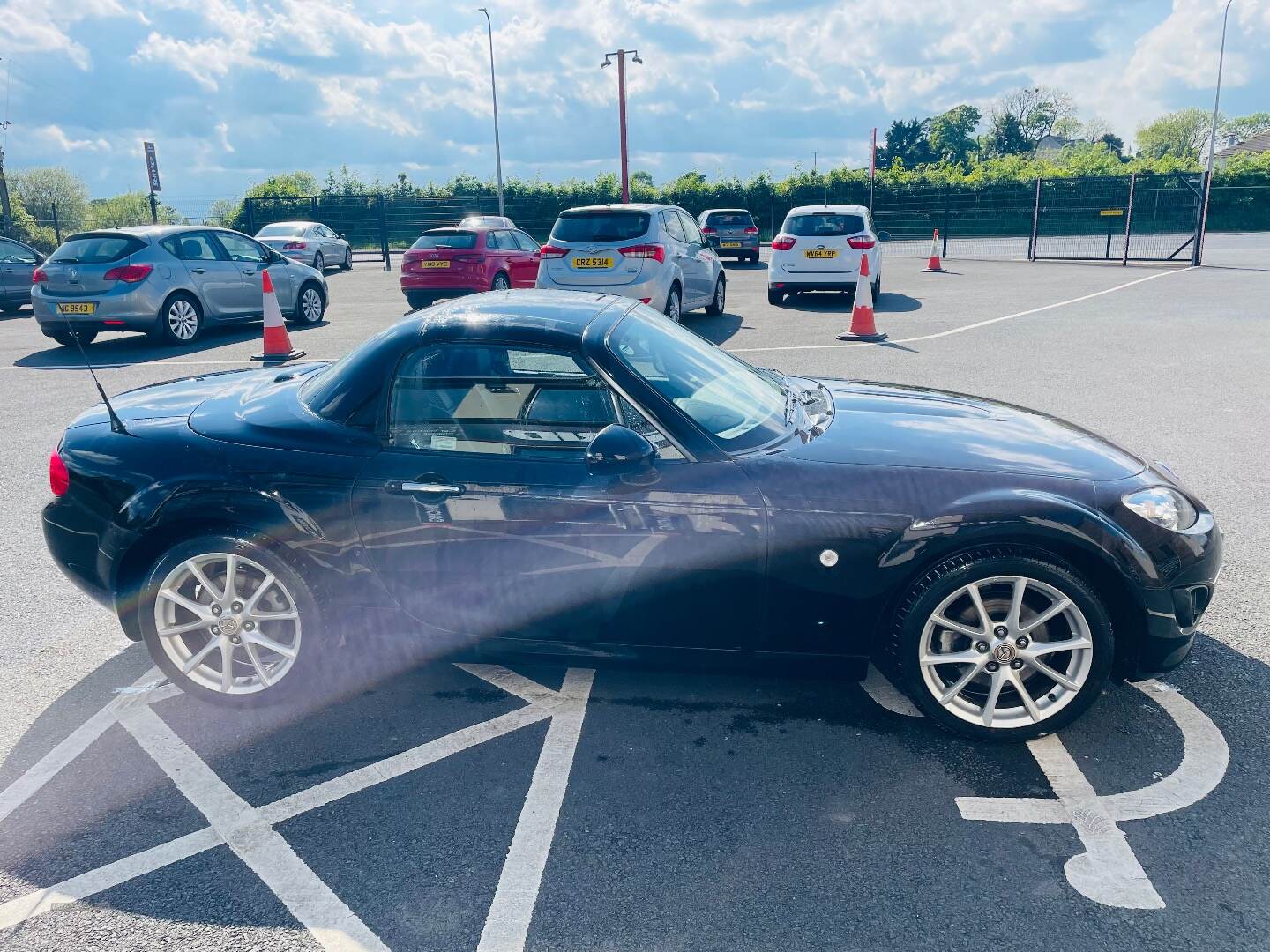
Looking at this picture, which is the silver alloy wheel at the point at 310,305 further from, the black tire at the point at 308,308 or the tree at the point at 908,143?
the tree at the point at 908,143

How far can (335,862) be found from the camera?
271cm

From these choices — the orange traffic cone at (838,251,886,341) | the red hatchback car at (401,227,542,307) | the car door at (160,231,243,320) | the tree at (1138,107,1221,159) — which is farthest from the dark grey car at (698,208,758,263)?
the tree at (1138,107,1221,159)

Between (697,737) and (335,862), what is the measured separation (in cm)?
123

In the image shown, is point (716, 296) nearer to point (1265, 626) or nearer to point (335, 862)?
point (1265, 626)

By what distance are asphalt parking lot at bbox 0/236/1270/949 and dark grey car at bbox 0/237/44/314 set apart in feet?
47.2

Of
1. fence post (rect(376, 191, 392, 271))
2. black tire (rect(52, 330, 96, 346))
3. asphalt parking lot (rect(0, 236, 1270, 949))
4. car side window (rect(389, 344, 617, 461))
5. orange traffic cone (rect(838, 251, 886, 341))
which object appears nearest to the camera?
asphalt parking lot (rect(0, 236, 1270, 949))

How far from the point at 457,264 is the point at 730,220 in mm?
11853

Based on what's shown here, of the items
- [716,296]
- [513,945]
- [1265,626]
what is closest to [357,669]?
[513,945]

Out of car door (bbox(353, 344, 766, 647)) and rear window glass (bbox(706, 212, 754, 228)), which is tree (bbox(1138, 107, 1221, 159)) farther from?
car door (bbox(353, 344, 766, 647))

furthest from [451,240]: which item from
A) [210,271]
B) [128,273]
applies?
[128,273]

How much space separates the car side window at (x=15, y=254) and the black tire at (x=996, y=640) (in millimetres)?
17843

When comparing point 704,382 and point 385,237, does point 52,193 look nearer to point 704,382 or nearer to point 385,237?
point 385,237

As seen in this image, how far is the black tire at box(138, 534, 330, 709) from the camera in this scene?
3439mm

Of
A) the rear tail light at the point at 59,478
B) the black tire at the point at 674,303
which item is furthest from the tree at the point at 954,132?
the rear tail light at the point at 59,478
